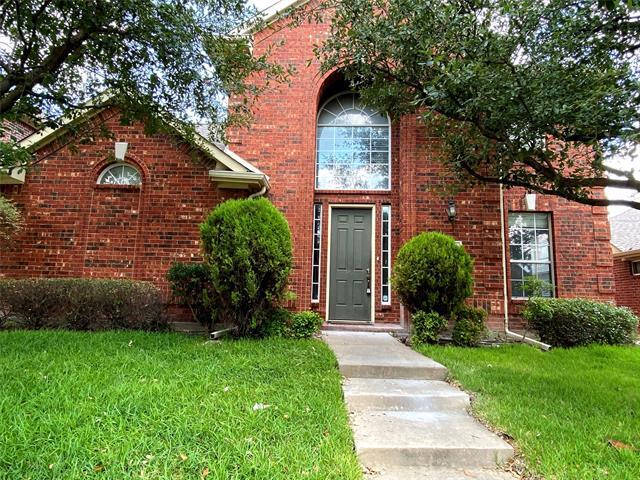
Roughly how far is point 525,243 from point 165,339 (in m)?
7.02

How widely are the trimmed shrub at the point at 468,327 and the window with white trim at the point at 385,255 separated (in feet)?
5.51

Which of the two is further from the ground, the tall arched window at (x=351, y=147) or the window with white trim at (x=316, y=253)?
the tall arched window at (x=351, y=147)

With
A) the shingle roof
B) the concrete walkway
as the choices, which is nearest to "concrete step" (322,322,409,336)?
the concrete walkway

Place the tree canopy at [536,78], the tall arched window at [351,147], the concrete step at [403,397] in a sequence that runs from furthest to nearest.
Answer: the tall arched window at [351,147] → the tree canopy at [536,78] → the concrete step at [403,397]

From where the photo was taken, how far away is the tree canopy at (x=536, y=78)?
3842mm

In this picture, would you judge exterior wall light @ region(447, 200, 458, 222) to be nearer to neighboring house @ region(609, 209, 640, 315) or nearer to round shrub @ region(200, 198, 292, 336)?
round shrub @ region(200, 198, 292, 336)

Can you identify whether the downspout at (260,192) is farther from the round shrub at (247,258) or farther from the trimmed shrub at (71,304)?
the trimmed shrub at (71,304)

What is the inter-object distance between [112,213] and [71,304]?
208 cm

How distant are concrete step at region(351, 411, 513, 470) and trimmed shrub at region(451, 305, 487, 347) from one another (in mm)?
3373

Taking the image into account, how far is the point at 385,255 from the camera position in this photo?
26.2ft

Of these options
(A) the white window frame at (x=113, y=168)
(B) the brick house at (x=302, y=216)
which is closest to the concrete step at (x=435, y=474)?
(B) the brick house at (x=302, y=216)

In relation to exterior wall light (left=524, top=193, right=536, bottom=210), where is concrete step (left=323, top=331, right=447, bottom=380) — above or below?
below

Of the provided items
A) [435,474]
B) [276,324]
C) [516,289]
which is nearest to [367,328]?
[276,324]

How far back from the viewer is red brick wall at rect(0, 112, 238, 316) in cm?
741
